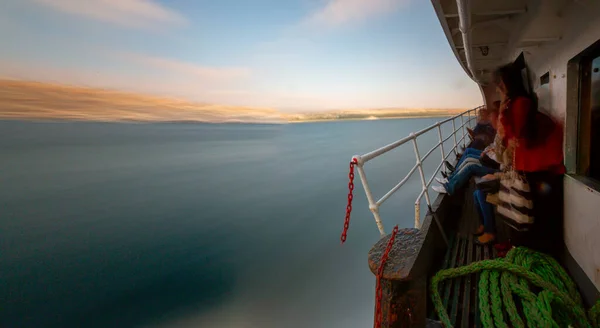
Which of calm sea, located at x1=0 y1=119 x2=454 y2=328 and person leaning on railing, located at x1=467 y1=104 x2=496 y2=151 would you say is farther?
calm sea, located at x1=0 y1=119 x2=454 y2=328

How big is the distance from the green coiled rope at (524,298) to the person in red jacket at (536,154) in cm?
35

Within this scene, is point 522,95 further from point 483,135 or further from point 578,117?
point 483,135

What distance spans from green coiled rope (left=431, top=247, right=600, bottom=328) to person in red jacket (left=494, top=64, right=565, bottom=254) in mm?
352

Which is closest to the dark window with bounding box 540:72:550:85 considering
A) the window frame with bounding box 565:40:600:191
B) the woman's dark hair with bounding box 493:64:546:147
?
the window frame with bounding box 565:40:600:191

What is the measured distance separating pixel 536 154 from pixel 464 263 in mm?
912

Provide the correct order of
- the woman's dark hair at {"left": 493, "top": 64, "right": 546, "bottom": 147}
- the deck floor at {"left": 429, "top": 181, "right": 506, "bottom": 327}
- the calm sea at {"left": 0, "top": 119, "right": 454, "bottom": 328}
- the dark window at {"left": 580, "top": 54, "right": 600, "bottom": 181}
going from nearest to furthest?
1. the deck floor at {"left": 429, "top": 181, "right": 506, "bottom": 327}
2. the dark window at {"left": 580, "top": 54, "right": 600, "bottom": 181}
3. the woman's dark hair at {"left": 493, "top": 64, "right": 546, "bottom": 147}
4. the calm sea at {"left": 0, "top": 119, "right": 454, "bottom": 328}

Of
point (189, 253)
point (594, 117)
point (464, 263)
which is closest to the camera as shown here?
point (594, 117)

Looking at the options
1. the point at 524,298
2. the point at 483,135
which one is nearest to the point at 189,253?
the point at 483,135

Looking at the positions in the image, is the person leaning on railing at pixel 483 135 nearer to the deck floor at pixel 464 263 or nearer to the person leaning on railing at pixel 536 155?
the deck floor at pixel 464 263

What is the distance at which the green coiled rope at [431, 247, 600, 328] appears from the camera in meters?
1.42

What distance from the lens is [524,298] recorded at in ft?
4.95

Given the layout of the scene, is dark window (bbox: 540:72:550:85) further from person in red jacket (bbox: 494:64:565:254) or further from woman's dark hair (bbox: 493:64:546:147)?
woman's dark hair (bbox: 493:64:546:147)

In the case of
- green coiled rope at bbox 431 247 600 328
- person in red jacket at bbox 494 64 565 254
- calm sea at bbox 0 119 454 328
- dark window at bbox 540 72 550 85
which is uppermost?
dark window at bbox 540 72 550 85

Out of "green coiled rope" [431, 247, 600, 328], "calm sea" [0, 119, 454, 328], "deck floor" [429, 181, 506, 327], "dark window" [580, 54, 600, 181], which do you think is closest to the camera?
"green coiled rope" [431, 247, 600, 328]
